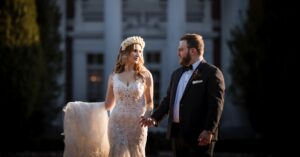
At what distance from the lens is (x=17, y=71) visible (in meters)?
11.6

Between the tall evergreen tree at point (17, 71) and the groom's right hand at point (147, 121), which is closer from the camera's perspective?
the groom's right hand at point (147, 121)

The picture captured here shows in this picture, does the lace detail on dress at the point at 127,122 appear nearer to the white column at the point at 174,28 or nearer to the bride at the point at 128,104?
the bride at the point at 128,104

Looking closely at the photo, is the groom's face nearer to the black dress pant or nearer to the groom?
the groom

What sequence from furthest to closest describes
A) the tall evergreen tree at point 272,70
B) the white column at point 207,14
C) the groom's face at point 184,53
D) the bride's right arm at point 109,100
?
the white column at point 207,14 < the tall evergreen tree at point 272,70 < the bride's right arm at point 109,100 < the groom's face at point 184,53

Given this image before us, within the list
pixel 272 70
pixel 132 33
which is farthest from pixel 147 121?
pixel 132 33

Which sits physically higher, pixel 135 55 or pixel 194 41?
pixel 194 41

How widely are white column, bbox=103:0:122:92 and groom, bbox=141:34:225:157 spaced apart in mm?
8978

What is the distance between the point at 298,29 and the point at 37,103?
20.2 ft

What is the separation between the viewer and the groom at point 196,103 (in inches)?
201

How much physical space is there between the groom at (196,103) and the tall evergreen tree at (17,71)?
6.82 metres

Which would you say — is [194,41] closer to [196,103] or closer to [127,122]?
[196,103]

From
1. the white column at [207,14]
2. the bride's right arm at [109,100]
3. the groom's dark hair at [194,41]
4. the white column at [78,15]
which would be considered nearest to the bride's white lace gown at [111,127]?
the bride's right arm at [109,100]

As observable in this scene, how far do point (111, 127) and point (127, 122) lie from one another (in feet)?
0.70

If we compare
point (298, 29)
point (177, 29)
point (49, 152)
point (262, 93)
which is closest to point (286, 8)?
point (298, 29)
